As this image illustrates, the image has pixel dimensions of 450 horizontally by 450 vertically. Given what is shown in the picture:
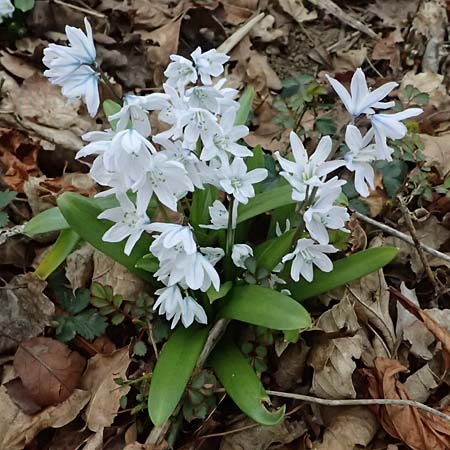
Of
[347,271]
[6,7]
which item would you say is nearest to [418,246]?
[347,271]

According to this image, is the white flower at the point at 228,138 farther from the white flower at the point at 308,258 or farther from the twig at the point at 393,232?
the twig at the point at 393,232

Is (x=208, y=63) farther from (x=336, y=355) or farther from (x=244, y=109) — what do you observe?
(x=336, y=355)

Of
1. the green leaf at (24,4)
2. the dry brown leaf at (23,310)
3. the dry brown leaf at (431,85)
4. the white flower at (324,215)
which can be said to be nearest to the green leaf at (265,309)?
the white flower at (324,215)

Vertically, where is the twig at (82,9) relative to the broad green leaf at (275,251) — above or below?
above

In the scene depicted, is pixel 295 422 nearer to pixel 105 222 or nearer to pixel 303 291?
pixel 303 291

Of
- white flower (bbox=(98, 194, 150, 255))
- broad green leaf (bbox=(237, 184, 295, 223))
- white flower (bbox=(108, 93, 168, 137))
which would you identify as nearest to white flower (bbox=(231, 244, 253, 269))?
broad green leaf (bbox=(237, 184, 295, 223))

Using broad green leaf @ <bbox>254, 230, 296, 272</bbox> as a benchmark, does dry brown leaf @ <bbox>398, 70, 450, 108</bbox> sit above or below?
below

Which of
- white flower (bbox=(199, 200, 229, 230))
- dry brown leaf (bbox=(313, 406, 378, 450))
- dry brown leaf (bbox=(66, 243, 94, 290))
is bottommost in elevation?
dry brown leaf (bbox=(313, 406, 378, 450))

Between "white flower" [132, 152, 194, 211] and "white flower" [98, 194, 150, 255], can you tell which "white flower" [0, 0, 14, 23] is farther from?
"white flower" [132, 152, 194, 211]
